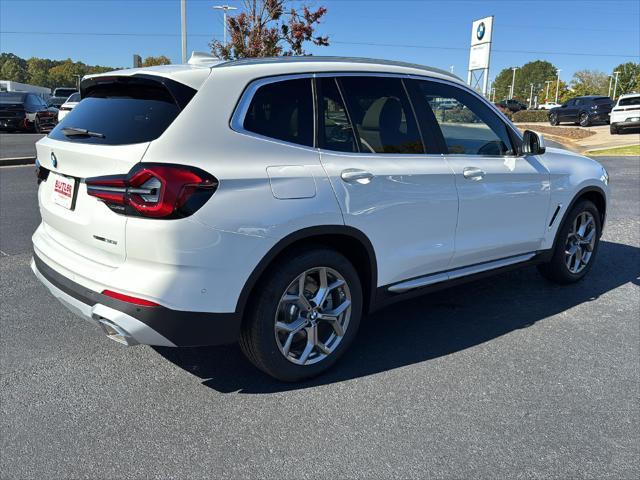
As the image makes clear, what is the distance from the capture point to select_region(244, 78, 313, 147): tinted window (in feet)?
10.1

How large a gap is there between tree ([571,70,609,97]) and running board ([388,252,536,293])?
4927 inches

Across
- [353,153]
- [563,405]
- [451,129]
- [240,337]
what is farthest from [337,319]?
[451,129]

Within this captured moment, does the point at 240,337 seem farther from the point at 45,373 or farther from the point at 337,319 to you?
the point at 45,373

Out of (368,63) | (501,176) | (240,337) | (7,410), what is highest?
(368,63)

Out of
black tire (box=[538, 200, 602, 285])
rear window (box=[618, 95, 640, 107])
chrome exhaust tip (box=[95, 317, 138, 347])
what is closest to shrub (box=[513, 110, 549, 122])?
rear window (box=[618, 95, 640, 107])

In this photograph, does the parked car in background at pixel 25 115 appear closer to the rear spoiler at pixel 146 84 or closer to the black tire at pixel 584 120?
the rear spoiler at pixel 146 84

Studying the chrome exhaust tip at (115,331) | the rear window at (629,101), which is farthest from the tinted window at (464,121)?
the rear window at (629,101)

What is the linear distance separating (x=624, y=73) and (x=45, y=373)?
412 ft

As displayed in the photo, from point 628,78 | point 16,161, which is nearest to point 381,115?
point 16,161

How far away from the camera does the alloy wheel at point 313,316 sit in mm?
3256

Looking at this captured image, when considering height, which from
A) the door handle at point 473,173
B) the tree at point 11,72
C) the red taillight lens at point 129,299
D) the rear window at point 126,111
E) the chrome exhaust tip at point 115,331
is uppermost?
the tree at point 11,72

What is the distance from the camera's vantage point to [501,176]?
13.8ft

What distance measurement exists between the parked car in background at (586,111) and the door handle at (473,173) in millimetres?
33996

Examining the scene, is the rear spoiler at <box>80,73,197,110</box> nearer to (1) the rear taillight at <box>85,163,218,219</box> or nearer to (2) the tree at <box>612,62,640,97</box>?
(1) the rear taillight at <box>85,163,218,219</box>
